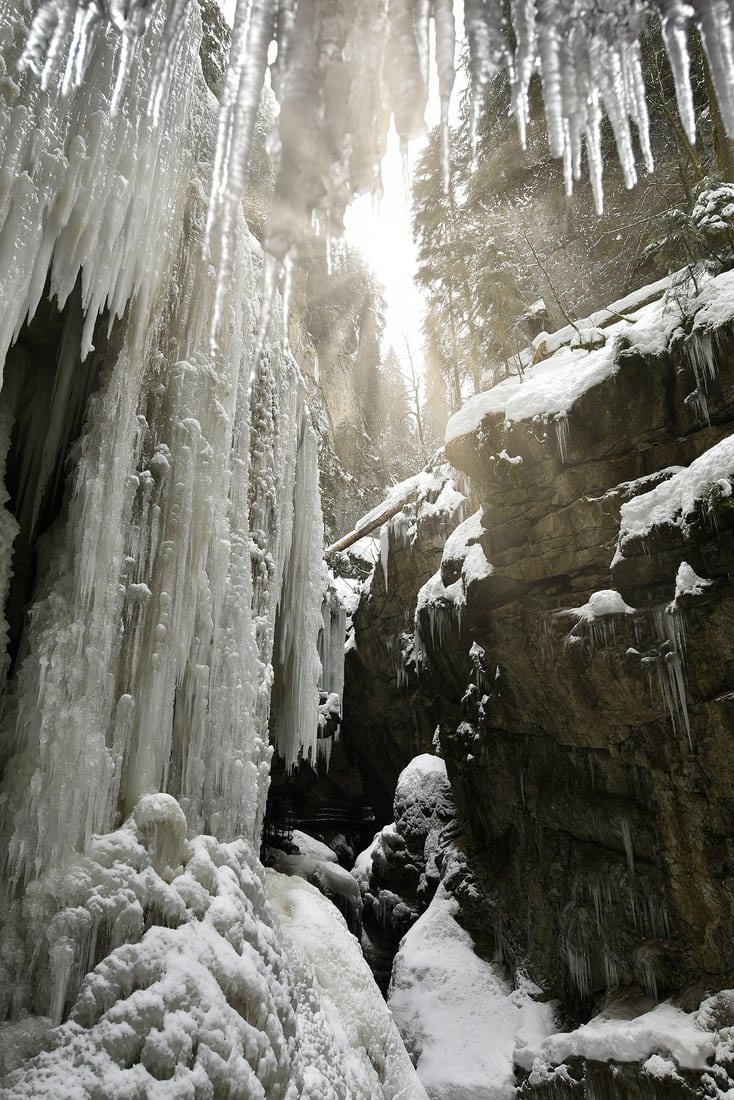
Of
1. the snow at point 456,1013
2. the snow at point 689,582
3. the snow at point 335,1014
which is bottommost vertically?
the snow at point 456,1013

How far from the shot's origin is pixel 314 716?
7609mm

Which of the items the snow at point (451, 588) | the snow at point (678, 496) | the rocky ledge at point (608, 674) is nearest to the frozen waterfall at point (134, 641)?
the rocky ledge at point (608, 674)

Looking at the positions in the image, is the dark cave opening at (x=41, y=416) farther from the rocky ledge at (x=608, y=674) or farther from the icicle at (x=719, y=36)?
the rocky ledge at (x=608, y=674)

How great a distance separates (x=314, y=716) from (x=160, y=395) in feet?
14.1

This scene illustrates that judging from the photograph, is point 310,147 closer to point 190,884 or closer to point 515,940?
point 190,884

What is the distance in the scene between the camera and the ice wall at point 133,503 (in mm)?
3264

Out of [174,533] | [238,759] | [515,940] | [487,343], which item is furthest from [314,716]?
[487,343]

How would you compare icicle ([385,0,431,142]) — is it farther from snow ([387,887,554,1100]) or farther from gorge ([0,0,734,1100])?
snow ([387,887,554,1100])

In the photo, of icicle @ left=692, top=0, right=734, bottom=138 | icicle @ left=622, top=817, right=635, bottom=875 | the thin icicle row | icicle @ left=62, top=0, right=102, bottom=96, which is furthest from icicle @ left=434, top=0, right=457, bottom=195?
icicle @ left=622, top=817, right=635, bottom=875

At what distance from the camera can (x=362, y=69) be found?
1420 mm

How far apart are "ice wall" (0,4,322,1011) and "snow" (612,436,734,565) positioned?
4.79m

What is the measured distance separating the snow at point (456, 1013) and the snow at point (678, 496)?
6.25m

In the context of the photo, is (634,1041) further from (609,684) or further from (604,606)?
(604,606)

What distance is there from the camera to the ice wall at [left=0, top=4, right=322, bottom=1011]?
3.26m
